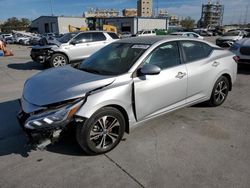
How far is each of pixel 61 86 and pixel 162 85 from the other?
151cm

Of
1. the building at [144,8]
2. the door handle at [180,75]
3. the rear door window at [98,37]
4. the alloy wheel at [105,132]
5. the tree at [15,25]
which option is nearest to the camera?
the alloy wheel at [105,132]

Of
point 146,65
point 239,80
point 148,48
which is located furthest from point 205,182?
point 239,80

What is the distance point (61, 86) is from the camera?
2955mm

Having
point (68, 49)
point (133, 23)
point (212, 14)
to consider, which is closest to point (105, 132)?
point (68, 49)

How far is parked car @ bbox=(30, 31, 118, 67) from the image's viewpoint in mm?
9492

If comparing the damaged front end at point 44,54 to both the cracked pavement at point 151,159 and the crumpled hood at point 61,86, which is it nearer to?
the cracked pavement at point 151,159

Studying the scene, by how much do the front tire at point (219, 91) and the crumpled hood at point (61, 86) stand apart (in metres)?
2.48

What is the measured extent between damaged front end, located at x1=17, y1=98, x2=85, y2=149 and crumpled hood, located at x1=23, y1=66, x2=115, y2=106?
9cm

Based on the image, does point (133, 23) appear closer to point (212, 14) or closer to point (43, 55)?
point (43, 55)

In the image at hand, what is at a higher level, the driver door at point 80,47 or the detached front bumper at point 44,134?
the driver door at point 80,47

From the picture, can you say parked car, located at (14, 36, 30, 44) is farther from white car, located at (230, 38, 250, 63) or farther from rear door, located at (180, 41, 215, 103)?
rear door, located at (180, 41, 215, 103)

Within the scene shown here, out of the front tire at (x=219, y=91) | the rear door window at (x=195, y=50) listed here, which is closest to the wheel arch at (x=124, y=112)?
the rear door window at (x=195, y=50)

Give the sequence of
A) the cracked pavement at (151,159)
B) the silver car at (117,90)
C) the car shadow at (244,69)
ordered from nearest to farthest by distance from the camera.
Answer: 1. the cracked pavement at (151,159)
2. the silver car at (117,90)
3. the car shadow at (244,69)

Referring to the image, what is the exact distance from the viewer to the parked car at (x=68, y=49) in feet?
31.1
